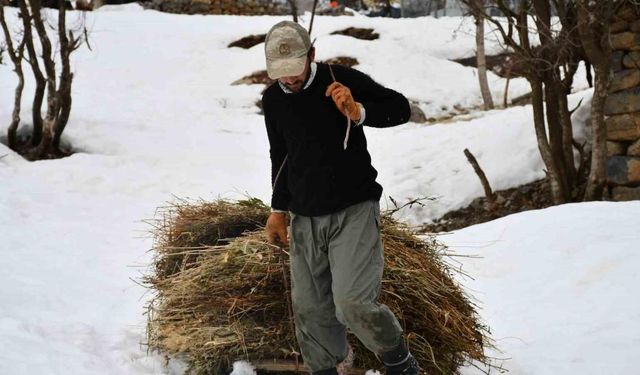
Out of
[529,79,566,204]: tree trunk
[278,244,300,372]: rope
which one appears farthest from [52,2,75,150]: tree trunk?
[278,244,300,372]: rope

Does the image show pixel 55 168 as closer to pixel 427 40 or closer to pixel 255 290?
pixel 255 290

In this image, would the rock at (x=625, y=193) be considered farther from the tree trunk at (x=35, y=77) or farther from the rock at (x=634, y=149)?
the tree trunk at (x=35, y=77)

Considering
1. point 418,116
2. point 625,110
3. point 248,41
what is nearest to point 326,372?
point 625,110

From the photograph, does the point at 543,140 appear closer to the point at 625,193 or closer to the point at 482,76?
the point at 625,193

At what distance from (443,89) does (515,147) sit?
8118 millimetres

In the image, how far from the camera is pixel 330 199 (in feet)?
9.87

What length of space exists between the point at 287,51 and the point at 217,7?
24817mm

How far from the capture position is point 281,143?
328 cm

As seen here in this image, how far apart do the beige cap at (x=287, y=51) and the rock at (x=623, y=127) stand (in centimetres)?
617

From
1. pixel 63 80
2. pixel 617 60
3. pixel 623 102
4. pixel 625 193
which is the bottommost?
pixel 625 193

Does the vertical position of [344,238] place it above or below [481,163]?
above

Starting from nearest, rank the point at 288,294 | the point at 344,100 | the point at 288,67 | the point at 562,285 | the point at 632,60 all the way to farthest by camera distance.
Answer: the point at 344,100 < the point at 288,67 < the point at 288,294 < the point at 562,285 < the point at 632,60

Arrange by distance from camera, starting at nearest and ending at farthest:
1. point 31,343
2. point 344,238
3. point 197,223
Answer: point 344,238 < point 31,343 < point 197,223

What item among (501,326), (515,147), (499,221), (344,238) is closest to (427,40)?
(515,147)
